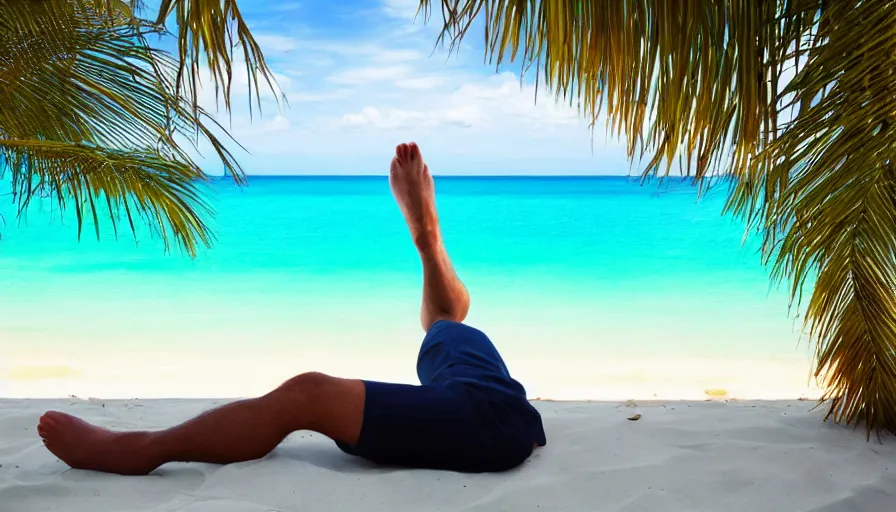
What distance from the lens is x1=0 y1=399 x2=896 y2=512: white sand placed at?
1.07 m

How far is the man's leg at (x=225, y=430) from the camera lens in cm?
114

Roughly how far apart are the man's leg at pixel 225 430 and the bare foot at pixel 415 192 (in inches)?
30.4

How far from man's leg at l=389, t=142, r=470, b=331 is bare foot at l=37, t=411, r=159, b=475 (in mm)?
689

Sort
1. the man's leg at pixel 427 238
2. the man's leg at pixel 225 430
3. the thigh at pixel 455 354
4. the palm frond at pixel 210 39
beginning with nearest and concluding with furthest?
the palm frond at pixel 210 39 → the man's leg at pixel 225 430 → the thigh at pixel 455 354 → the man's leg at pixel 427 238

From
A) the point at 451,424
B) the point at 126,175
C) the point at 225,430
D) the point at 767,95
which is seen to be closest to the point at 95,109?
the point at 126,175

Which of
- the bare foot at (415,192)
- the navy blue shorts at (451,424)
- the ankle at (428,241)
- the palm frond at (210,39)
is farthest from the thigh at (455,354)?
the palm frond at (210,39)

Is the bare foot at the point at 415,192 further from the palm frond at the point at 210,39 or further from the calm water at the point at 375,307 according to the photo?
the palm frond at the point at 210,39

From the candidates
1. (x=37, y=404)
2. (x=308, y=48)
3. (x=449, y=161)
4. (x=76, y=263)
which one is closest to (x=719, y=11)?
(x=37, y=404)

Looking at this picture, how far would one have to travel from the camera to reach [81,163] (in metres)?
1.72

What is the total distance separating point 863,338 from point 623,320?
11.8 feet

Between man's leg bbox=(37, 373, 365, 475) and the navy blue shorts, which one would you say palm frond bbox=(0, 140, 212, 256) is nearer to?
man's leg bbox=(37, 373, 365, 475)

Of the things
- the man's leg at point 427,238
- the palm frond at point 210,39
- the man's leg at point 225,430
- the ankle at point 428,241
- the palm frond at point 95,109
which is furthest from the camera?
the ankle at point 428,241

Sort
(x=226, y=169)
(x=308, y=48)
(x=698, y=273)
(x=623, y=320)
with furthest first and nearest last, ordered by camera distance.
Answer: (x=308, y=48) < (x=698, y=273) < (x=623, y=320) < (x=226, y=169)

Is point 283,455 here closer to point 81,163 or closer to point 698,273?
point 81,163
